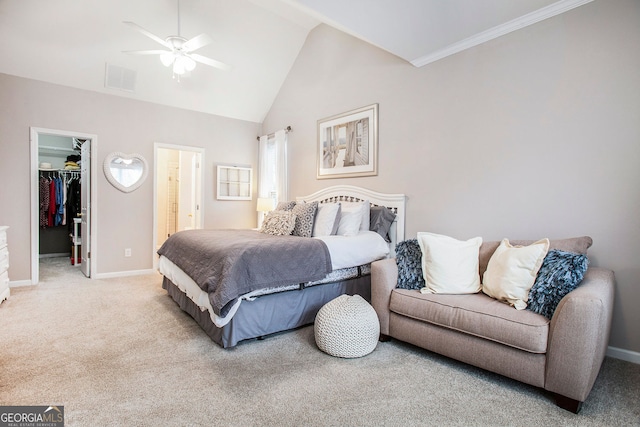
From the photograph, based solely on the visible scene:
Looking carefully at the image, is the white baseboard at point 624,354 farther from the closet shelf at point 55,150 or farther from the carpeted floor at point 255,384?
the closet shelf at point 55,150

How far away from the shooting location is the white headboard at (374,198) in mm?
3697

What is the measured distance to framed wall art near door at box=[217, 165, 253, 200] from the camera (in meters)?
5.72

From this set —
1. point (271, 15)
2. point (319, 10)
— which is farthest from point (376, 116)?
point (271, 15)

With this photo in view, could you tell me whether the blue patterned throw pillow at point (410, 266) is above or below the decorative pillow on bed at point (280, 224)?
below

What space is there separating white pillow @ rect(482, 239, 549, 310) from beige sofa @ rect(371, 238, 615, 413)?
7 centimetres

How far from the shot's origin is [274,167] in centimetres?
576

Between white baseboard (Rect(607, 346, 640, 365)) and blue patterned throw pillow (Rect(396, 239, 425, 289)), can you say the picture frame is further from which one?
white baseboard (Rect(607, 346, 640, 365))

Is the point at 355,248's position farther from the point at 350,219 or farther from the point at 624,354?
the point at 624,354

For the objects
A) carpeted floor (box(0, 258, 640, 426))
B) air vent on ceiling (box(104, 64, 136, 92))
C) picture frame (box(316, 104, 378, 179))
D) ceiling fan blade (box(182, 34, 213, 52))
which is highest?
air vent on ceiling (box(104, 64, 136, 92))

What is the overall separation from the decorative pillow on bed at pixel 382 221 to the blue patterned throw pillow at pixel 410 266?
906 mm

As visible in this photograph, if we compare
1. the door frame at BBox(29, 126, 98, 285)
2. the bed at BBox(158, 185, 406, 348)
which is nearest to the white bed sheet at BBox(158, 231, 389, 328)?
the bed at BBox(158, 185, 406, 348)

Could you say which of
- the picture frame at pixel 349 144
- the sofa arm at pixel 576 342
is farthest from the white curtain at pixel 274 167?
the sofa arm at pixel 576 342

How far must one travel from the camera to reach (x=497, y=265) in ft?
7.63

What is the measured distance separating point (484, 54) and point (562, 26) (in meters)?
0.60
